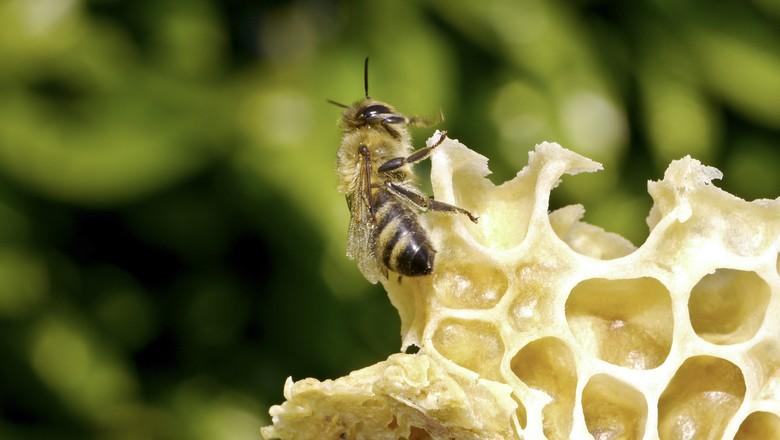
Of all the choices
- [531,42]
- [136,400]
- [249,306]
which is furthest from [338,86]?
[136,400]

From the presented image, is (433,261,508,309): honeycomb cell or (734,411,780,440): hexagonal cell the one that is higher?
(433,261,508,309): honeycomb cell

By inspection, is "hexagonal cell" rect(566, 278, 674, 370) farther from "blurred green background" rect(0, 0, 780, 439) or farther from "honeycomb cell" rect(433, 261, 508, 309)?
"blurred green background" rect(0, 0, 780, 439)

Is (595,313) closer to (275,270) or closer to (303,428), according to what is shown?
(303,428)

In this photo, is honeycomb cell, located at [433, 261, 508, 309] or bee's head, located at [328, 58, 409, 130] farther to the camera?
bee's head, located at [328, 58, 409, 130]

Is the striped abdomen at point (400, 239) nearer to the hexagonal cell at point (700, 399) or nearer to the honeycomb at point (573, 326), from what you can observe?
the honeycomb at point (573, 326)

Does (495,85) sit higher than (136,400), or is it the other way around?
(495,85)

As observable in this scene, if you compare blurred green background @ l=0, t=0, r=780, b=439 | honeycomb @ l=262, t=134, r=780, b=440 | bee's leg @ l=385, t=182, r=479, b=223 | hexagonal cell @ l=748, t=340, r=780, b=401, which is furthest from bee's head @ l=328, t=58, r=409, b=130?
blurred green background @ l=0, t=0, r=780, b=439

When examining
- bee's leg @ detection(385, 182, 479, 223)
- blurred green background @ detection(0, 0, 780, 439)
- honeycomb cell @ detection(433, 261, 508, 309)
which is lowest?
honeycomb cell @ detection(433, 261, 508, 309)

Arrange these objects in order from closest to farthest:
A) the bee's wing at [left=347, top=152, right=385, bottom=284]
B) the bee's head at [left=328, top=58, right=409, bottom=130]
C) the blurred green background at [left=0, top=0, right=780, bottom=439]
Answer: the bee's wing at [left=347, top=152, right=385, bottom=284] → the bee's head at [left=328, top=58, right=409, bottom=130] → the blurred green background at [left=0, top=0, right=780, bottom=439]
